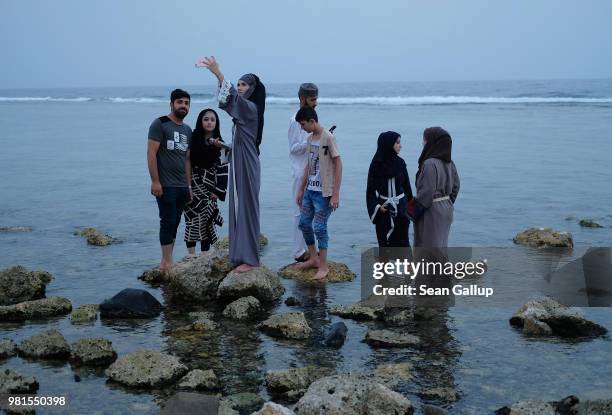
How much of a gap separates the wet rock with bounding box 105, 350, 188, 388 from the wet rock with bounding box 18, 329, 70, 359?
59cm

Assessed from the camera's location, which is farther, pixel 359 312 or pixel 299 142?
pixel 299 142

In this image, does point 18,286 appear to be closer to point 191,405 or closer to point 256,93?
point 256,93

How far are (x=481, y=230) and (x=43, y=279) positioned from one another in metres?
6.15

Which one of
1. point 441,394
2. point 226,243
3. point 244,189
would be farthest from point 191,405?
point 226,243

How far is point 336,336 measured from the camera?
611 centimetres

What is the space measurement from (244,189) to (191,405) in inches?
Result: 131

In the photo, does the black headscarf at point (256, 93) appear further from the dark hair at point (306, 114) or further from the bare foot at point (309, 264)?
the bare foot at point (309, 264)

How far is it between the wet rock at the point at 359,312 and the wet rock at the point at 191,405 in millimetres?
2475

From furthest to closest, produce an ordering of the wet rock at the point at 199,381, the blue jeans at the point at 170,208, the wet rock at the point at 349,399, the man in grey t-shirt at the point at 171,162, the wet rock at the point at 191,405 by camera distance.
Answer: the blue jeans at the point at 170,208 < the man in grey t-shirt at the point at 171,162 < the wet rock at the point at 199,381 < the wet rock at the point at 349,399 < the wet rock at the point at 191,405

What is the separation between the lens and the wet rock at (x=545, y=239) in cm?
960

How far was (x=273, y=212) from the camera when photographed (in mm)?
12688

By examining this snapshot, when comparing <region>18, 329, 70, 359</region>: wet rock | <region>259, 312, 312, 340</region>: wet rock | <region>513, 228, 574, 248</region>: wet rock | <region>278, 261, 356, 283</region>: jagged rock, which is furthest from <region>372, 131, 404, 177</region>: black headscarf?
<region>18, 329, 70, 359</region>: wet rock

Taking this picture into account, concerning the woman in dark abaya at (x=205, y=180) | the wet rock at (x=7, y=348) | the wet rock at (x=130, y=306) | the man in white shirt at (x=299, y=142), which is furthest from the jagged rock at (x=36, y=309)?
the man in white shirt at (x=299, y=142)

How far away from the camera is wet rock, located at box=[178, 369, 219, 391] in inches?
201
